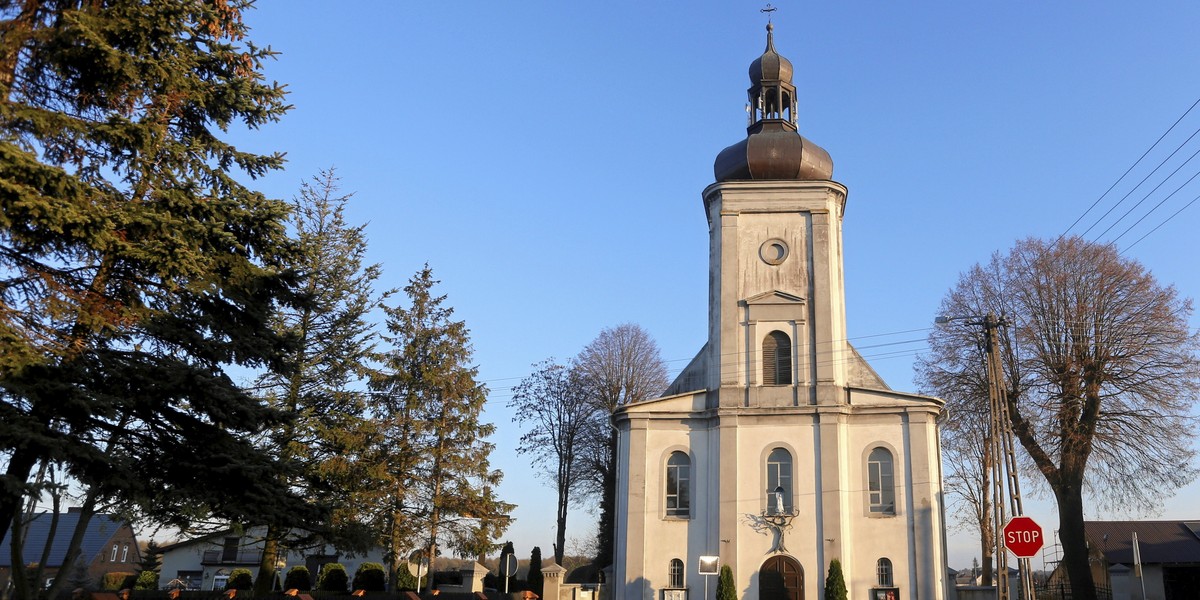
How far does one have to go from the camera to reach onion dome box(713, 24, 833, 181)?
32406 millimetres

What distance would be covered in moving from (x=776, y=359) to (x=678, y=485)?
532cm

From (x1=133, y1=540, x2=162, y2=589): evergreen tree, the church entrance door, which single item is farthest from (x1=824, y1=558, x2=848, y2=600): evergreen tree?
(x1=133, y1=540, x2=162, y2=589): evergreen tree

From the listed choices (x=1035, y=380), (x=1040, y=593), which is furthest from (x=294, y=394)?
(x=1040, y=593)

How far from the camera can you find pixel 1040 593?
42656 mm

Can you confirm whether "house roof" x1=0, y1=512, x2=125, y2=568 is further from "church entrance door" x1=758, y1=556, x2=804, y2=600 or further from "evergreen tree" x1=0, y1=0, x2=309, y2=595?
"evergreen tree" x1=0, y1=0, x2=309, y2=595

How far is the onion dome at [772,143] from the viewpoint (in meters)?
32.4

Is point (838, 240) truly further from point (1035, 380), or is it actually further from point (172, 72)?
point (172, 72)

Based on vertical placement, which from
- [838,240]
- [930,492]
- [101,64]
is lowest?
[930,492]

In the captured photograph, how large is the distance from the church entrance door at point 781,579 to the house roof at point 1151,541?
2329 centimetres

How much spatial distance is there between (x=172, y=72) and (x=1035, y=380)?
27.5m

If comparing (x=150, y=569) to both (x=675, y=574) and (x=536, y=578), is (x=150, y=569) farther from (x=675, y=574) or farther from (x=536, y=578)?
(x=675, y=574)

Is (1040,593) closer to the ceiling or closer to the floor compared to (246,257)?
closer to the floor

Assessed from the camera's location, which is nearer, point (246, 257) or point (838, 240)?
point (246, 257)

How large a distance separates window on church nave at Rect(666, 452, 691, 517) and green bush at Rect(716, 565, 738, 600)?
2482mm
